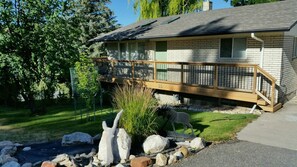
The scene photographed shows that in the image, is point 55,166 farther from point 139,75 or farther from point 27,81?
point 139,75

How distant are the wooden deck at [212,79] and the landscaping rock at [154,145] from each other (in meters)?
4.96

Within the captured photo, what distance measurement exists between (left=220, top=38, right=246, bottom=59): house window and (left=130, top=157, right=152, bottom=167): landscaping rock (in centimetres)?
735

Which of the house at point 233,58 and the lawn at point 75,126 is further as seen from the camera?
the house at point 233,58

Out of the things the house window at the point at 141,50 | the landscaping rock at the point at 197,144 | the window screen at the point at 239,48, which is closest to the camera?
the landscaping rock at the point at 197,144

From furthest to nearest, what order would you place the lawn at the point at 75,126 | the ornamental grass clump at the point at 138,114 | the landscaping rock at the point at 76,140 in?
the lawn at the point at 75,126 < the landscaping rock at the point at 76,140 < the ornamental grass clump at the point at 138,114

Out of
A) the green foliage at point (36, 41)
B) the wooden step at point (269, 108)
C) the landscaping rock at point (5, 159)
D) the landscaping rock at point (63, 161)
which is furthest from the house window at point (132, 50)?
the landscaping rock at point (5, 159)

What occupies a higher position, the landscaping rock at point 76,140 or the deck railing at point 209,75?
the deck railing at point 209,75

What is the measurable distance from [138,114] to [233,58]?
6.56 metres

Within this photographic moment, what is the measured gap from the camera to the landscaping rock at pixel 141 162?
4758 mm

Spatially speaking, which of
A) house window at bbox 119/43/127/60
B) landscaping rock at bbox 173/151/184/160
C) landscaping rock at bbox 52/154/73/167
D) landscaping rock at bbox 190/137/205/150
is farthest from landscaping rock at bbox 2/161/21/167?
house window at bbox 119/43/127/60

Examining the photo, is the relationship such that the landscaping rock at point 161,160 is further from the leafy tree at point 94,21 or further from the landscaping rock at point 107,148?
the leafy tree at point 94,21

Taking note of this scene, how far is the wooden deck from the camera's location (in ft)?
29.5

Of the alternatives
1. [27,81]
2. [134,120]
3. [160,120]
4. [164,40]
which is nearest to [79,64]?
[27,81]

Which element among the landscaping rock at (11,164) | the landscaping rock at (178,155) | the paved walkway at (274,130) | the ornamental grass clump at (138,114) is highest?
the ornamental grass clump at (138,114)
